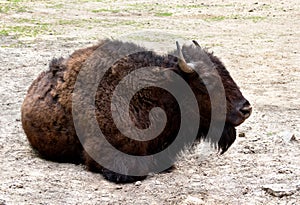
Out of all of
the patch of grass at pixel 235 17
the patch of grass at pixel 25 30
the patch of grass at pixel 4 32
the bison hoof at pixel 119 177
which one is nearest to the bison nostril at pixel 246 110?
the bison hoof at pixel 119 177

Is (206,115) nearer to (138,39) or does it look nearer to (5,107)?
(5,107)

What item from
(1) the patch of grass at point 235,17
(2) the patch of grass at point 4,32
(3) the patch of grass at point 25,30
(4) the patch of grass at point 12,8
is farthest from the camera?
(4) the patch of grass at point 12,8

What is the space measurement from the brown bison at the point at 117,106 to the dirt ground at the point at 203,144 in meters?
0.18

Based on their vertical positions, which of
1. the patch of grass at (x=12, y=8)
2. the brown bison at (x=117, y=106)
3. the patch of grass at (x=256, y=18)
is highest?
the brown bison at (x=117, y=106)

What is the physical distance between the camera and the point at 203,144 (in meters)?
6.26

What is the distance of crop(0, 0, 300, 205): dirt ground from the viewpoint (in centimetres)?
494

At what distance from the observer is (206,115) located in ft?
18.5

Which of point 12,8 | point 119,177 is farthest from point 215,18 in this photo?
point 119,177

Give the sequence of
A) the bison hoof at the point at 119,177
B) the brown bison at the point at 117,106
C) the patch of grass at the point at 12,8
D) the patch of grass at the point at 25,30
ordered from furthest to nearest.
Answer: the patch of grass at the point at 12,8 → the patch of grass at the point at 25,30 → the brown bison at the point at 117,106 → the bison hoof at the point at 119,177

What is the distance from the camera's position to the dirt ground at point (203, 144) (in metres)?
4.94

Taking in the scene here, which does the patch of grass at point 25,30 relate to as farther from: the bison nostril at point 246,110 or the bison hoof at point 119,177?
the bison nostril at point 246,110

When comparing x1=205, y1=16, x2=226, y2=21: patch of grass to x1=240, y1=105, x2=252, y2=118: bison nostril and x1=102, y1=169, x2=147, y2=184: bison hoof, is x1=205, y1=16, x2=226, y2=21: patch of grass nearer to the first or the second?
x1=240, y1=105, x2=252, y2=118: bison nostril

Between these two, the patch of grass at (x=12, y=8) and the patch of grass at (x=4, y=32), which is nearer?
the patch of grass at (x=4, y=32)

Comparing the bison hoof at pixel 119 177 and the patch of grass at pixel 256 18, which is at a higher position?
the bison hoof at pixel 119 177
